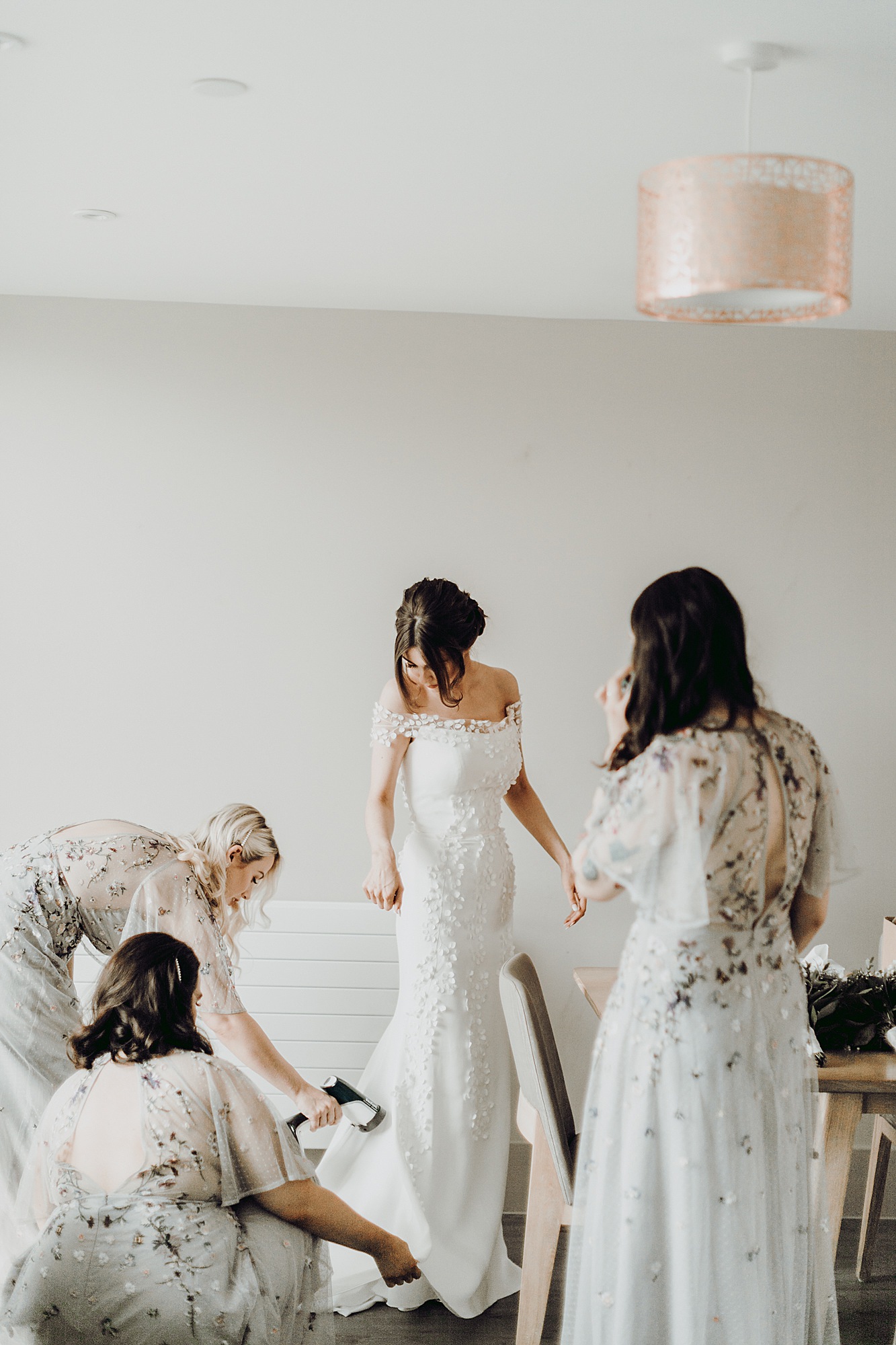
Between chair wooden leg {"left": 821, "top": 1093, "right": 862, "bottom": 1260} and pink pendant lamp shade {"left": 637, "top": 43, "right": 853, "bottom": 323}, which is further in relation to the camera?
chair wooden leg {"left": 821, "top": 1093, "right": 862, "bottom": 1260}

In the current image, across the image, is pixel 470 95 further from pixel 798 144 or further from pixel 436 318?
pixel 436 318

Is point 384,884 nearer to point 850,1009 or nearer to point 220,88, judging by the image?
point 850,1009

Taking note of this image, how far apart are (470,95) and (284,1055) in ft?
9.36

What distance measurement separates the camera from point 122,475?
12.5 feet

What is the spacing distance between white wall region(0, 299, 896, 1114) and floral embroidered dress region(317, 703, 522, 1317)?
0.80 meters

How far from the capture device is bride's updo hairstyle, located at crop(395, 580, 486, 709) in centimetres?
301

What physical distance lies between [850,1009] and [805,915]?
69 centimetres

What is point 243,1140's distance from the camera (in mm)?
1884

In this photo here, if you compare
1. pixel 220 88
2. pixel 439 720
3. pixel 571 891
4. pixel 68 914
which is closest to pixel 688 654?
pixel 439 720

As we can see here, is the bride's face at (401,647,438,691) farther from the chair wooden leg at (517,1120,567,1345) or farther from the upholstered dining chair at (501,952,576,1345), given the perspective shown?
the chair wooden leg at (517,1120,567,1345)

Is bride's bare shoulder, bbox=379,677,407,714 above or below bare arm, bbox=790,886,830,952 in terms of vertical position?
above

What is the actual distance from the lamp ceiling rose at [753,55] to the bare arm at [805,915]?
1428 millimetres

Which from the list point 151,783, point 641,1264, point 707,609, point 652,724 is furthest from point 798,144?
point 151,783

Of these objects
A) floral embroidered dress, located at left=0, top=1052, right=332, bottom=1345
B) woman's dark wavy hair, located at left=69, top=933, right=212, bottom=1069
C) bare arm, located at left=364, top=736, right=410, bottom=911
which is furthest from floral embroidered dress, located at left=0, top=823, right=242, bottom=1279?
bare arm, located at left=364, top=736, right=410, bottom=911
